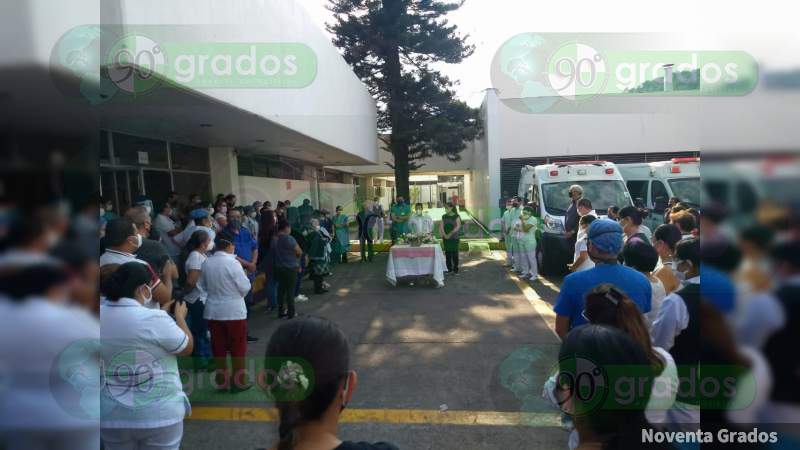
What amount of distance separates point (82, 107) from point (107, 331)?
1.55 meters

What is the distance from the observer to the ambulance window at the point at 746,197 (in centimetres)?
A: 71

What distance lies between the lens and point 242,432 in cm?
340

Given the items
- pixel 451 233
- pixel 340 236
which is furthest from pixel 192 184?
pixel 451 233

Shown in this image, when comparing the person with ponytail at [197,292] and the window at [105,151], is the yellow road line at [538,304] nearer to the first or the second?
the person with ponytail at [197,292]

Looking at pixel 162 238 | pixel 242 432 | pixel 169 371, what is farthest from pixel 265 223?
pixel 169 371

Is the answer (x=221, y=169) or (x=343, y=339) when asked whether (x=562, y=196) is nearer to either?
(x=221, y=169)

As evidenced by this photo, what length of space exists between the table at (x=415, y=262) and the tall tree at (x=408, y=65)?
32.2 feet

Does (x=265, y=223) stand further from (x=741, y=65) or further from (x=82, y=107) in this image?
(x=741, y=65)

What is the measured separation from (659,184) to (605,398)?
11455mm

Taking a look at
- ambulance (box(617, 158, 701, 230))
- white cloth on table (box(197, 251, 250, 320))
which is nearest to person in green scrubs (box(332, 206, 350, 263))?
white cloth on table (box(197, 251, 250, 320))

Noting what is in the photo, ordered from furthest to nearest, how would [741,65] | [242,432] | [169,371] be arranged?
[242,432]
[169,371]
[741,65]

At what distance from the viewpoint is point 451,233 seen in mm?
9086

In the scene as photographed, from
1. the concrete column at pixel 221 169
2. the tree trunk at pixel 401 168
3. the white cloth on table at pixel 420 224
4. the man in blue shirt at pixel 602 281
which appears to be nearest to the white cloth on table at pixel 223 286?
the man in blue shirt at pixel 602 281

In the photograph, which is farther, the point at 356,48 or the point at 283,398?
the point at 356,48
